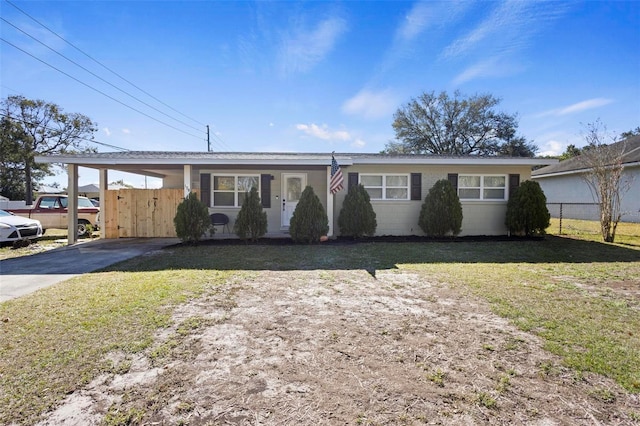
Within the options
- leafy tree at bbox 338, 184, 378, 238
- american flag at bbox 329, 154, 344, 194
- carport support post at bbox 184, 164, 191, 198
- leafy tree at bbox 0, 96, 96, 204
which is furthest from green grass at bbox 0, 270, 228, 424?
leafy tree at bbox 0, 96, 96, 204

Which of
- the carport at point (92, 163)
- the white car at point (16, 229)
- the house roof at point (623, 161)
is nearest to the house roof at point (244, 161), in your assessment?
the carport at point (92, 163)

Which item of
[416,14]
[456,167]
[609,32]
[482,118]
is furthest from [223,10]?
[482,118]

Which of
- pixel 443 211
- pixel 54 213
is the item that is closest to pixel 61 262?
pixel 54 213

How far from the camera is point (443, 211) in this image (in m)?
10.3

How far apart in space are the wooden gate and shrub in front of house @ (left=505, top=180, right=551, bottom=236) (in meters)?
12.0

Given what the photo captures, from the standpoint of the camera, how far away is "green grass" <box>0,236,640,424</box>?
8.39 ft

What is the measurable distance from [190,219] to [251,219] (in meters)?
1.78

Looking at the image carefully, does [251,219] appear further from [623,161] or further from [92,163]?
[623,161]

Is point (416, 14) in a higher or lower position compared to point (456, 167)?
higher

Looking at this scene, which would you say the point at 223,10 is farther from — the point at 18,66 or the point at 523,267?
the point at 18,66

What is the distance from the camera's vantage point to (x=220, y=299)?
4441 mm

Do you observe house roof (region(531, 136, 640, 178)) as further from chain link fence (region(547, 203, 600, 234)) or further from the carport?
the carport

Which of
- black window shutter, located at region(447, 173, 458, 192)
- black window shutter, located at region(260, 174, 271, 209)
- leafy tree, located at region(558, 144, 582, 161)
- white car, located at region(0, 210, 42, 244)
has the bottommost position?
white car, located at region(0, 210, 42, 244)

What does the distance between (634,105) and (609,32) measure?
33.4 ft
